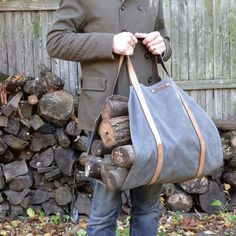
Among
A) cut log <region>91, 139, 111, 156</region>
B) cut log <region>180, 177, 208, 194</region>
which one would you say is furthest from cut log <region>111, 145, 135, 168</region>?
cut log <region>180, 177, 208, 194</region>

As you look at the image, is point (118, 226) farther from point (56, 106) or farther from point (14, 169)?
point (56, 106)

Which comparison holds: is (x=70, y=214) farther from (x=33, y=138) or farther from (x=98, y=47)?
(x=98, y=47)

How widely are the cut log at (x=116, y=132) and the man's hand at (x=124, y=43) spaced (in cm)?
33

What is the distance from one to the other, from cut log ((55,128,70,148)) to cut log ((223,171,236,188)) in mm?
1497

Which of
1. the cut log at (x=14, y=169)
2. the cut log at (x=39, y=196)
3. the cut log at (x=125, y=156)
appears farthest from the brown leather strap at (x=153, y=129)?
the cut log at (x=39, y=196)

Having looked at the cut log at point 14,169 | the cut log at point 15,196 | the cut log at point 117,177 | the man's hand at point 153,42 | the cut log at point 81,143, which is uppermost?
the man's hand at point 153,42

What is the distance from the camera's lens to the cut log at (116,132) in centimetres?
232

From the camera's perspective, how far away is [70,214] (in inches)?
182

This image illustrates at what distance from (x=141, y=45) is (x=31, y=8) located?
2.16 metres

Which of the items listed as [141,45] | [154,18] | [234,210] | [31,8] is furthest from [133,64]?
[234,210]

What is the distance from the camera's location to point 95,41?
2.51 meters

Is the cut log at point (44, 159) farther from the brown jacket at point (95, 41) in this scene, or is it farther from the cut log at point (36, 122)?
the brown jacket at point (95, 41)

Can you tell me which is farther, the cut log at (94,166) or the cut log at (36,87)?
the cut log at (36,87)

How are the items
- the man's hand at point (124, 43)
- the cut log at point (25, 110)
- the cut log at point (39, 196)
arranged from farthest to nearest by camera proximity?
the cut log at point (39, 196) < the cut log at point (25, 110) < the man's hand at point (124, 43)
